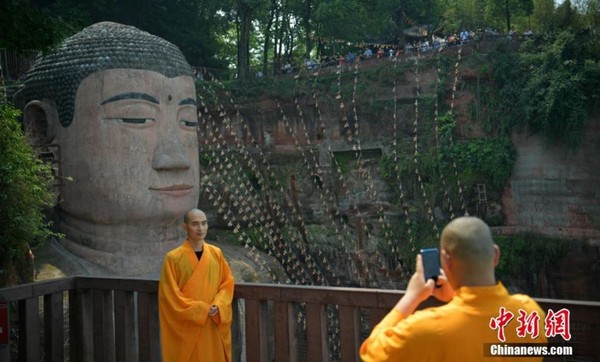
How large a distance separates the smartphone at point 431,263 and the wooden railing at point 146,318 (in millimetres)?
1267

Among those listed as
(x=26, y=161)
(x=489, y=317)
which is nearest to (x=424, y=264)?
(x=489, y=317)

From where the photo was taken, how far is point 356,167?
17312mm

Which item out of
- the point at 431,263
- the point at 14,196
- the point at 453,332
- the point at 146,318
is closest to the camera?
the point at 453,332

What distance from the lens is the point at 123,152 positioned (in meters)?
8.60

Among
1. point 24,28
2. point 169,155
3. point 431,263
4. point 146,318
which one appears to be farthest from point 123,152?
point 431,263

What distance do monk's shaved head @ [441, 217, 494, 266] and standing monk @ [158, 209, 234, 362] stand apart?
241 centimetres

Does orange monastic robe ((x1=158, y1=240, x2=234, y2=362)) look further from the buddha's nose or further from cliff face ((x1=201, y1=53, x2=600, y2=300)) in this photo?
cliff face ((x1=201, y1=53, x2=600, y2=300))

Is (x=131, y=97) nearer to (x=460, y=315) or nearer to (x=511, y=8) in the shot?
(x=460, y=315)

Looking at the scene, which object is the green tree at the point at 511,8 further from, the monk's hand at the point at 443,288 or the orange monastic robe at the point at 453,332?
the orange monastic robe at the point at 453,332

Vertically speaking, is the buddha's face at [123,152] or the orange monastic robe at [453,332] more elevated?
the buddha's face at [123,152]

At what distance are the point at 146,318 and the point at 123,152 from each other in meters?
4.40

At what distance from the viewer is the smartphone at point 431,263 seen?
238cm

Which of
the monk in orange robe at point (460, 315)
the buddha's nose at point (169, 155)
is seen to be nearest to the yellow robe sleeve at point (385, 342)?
the monk in orange robe at point (460, 315)

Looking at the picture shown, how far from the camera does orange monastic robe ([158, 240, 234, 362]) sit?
4.26 m
